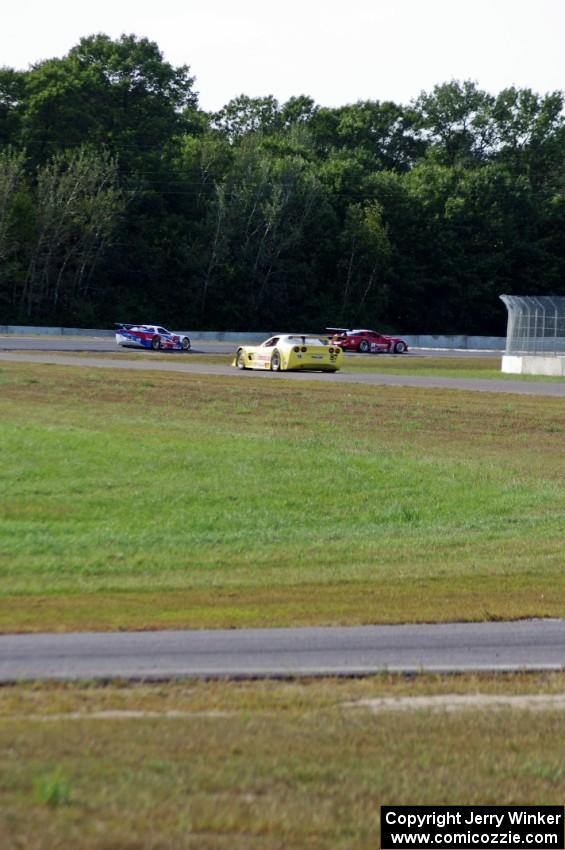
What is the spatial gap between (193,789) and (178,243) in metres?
81.9

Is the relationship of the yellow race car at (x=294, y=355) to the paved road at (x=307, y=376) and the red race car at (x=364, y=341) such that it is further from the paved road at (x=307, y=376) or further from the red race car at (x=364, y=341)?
the red race car at (x=364, y=341)

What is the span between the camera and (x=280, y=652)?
9219mm

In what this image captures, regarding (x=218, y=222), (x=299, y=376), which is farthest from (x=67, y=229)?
(x=299, y=376)

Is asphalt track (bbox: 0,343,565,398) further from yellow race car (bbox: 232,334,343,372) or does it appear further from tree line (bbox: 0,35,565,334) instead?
tree line (bbox: 0,35,565,334)

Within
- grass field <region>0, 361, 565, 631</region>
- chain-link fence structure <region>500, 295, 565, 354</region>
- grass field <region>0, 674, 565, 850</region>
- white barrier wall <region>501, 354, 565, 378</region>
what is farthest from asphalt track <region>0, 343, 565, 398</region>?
grass field <region>0, 674, 565, 850</region>

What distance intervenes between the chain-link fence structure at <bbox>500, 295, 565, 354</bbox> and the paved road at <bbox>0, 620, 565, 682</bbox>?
33.4m

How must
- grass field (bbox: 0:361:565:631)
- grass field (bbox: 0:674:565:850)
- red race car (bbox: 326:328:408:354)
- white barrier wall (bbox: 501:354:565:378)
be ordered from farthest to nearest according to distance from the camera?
red race car (bbox: 326:328:408:354) < white barrier wall (bbox: 501:354:565:378) < grass field (bbox: 0:361:565:631) < grass field (bbox: 0:674:565:850)

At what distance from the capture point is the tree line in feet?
260

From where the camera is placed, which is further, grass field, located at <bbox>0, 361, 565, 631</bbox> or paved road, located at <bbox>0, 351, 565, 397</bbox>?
paved road, located at <bbox>0, 351, 565, 397</bbox>

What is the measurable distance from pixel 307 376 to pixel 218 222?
47821mm

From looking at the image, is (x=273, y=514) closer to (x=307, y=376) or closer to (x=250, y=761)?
(x=250, y=761)

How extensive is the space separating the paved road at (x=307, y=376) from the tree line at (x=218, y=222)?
32680 mm

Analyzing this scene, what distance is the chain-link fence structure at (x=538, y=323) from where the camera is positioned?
4262cm

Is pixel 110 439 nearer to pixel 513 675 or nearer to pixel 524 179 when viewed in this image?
pixel 513 675
